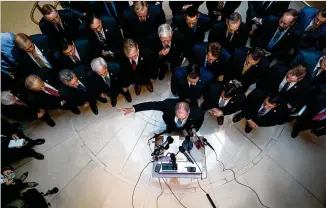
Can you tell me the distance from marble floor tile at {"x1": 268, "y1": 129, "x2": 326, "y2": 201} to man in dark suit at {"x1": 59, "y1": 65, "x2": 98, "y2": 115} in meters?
3.27

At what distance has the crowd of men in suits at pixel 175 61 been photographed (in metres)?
4.32

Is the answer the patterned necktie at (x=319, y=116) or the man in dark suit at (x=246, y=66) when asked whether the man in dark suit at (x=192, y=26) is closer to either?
the man in dark suit at (x=246, y=66)

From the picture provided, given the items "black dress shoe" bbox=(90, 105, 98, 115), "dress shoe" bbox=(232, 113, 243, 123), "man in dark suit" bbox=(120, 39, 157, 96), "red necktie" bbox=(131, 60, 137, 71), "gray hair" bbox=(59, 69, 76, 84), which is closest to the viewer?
"gray hair" bbox=(59, 69, 76, 84)

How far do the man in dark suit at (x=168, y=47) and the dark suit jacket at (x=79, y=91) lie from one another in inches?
47.2

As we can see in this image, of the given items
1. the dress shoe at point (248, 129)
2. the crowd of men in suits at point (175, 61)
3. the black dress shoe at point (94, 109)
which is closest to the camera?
the crowd of men in suits at point (175, 61)

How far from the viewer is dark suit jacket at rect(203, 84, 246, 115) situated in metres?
4.43

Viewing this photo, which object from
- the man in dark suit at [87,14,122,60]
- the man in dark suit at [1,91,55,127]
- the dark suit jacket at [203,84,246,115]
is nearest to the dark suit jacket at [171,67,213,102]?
the dark suit jacket at [203,84,246,115]

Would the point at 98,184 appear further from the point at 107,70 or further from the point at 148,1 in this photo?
the point at 148,1

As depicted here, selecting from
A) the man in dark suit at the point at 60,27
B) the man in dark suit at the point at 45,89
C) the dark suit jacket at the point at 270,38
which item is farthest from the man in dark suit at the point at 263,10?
the man in dark suit at the point at 45,89

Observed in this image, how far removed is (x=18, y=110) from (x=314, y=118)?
15.1 ft

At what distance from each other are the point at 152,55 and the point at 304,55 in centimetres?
242

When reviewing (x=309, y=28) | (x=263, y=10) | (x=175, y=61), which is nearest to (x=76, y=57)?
(x=175, y=61)

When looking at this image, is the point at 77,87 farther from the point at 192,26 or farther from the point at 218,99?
the point at 218,99

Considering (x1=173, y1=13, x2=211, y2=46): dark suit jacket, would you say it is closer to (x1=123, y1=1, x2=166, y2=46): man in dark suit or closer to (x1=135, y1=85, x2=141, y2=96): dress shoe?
(x1=123, y1=1, x2=166, y2=46): man in dark suit
